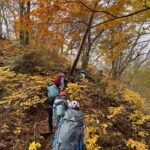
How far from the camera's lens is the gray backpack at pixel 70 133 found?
572 cm

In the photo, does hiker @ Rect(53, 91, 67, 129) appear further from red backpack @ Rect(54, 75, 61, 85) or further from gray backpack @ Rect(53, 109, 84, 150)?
red backpack @ Rect(54, 75, 61, 85)

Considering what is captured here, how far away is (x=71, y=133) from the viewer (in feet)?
18.8

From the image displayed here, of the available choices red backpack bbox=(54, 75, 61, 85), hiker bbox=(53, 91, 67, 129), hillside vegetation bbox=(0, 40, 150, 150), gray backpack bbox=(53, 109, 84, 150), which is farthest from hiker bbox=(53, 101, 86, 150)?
red backpack bbox=(54, 75, 61, 85)

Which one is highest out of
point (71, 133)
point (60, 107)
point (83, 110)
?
point (60, 107)

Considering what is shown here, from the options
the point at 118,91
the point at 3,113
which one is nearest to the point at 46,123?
the point at 3,113

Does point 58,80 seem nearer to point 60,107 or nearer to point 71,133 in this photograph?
point 60,107

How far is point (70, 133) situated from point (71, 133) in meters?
0.02

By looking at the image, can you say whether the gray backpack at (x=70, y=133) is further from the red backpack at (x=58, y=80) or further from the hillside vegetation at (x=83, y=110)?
the red backpack at (x=58, y=80)

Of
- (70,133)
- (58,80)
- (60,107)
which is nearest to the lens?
(70,133)

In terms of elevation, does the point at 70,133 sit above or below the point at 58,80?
below

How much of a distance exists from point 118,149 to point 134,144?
2.12 ft

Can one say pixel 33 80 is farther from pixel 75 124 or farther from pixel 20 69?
pixel 75 124

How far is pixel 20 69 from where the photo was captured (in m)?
12.0

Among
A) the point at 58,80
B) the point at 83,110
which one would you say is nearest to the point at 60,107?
the point at 58,80
